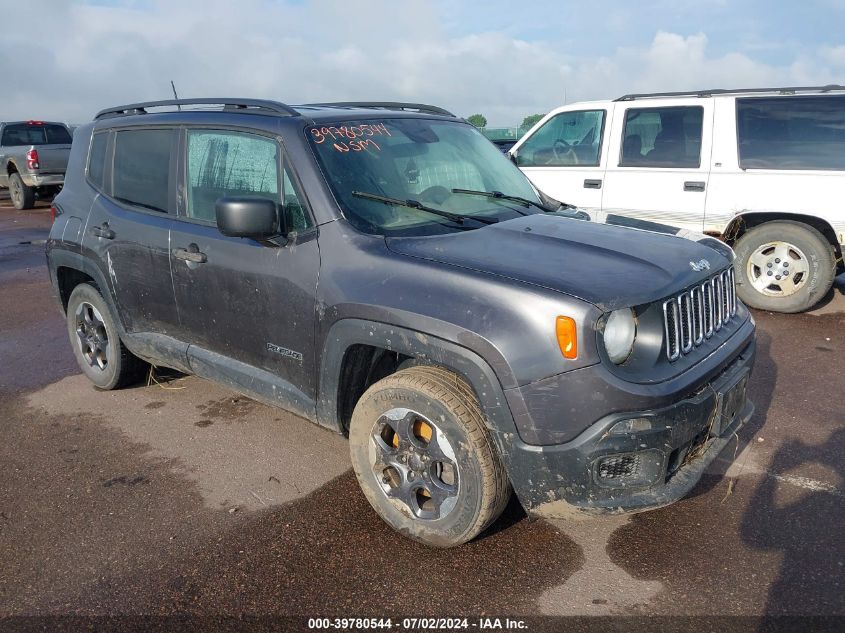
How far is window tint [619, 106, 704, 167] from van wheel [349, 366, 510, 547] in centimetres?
507

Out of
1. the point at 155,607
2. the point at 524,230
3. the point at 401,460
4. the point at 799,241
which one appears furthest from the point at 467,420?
the point at 799,241

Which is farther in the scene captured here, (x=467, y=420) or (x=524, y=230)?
(x=524, y=230)

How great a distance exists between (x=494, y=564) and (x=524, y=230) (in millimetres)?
1544

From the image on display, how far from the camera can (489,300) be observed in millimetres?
2602

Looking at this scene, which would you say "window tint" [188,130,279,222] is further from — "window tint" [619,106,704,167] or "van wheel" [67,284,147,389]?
"window tint" [619,106,704,167]

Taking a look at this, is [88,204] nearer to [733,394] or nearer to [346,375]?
[346,375]

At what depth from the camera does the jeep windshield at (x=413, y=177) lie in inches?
129

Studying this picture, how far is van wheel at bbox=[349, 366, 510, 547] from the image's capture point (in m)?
2.73

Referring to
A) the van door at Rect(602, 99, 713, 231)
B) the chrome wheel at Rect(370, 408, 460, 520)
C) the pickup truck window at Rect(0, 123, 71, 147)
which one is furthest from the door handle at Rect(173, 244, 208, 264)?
the pickup truck window at Rect(0, 123, 71, 147)

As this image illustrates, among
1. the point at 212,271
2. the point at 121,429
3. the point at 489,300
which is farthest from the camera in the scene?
the point at 121,429

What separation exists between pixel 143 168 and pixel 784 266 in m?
5.81

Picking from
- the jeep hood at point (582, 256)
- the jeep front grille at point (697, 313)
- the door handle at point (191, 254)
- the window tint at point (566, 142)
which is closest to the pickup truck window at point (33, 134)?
the window tint at point (566, 142)

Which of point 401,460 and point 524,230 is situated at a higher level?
point 524,230

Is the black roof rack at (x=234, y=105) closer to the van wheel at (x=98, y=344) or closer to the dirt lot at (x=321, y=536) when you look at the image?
the van wheel at (x=98, y=344)
